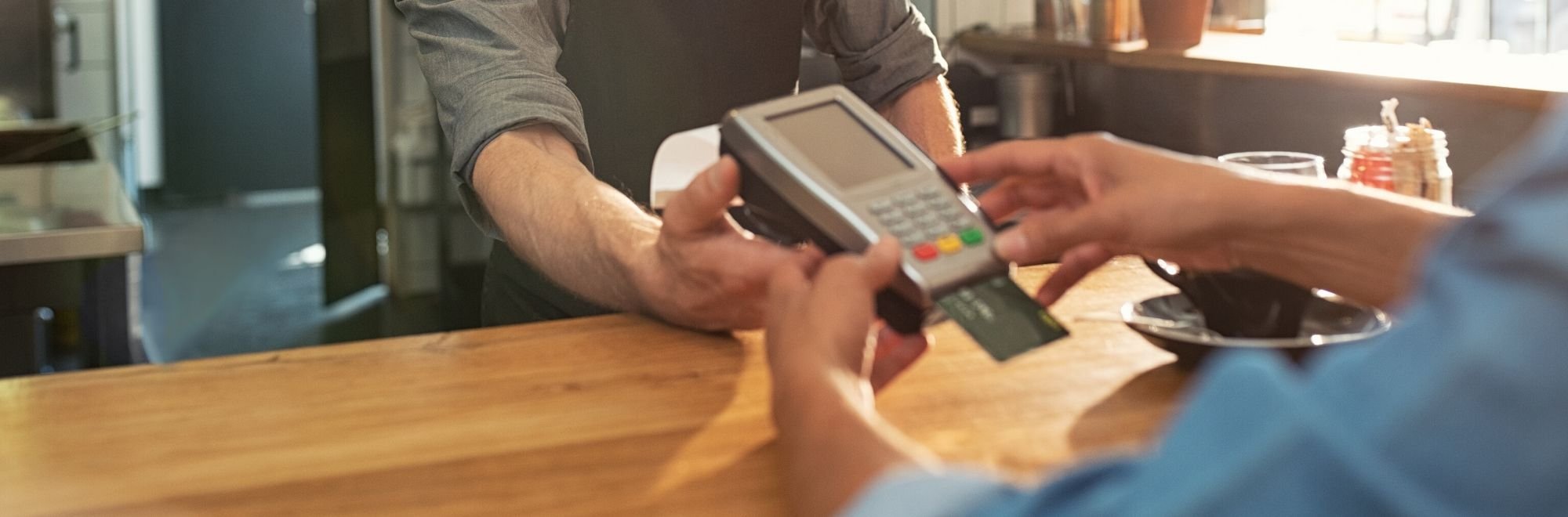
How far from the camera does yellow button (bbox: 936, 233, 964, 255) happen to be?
0.69 meters

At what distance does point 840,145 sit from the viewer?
2.43ft

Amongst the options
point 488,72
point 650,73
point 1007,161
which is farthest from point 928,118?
point 1007,161

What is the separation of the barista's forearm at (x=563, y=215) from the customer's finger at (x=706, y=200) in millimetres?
100

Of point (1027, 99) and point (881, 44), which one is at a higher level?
point (881, 44)

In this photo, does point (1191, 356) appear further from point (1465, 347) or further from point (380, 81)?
point (380, 81)

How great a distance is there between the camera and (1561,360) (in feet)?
0.99

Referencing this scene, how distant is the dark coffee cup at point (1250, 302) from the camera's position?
28.7 inches

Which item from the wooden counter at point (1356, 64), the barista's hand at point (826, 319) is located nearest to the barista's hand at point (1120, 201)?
the barista's hand at point (826, 319)

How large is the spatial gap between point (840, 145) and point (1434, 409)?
0.46 meters

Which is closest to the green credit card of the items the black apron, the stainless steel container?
the black apron

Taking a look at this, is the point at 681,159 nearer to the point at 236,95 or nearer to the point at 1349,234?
the point at 1349,234

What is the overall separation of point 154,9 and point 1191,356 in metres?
5.48

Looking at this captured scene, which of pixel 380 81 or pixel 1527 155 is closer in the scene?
pixel 1527 155

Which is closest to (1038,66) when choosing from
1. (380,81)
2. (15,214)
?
(380,81)
